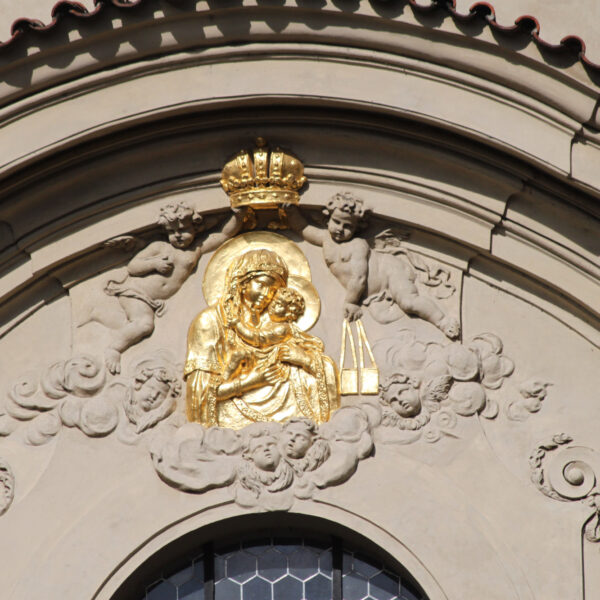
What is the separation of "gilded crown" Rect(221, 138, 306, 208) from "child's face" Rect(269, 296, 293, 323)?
0.50 metres

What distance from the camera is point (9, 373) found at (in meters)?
9.23

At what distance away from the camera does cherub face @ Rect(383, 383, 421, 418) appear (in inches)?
352

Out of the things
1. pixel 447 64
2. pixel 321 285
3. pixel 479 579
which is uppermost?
pixel 447 64

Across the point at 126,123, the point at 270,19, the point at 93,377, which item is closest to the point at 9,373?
the point at 93,377

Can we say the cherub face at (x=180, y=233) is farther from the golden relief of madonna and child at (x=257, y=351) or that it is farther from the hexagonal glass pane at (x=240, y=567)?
the hexagonal glass pane at (x=240, y=567)

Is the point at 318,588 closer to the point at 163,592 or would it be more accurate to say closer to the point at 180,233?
the point at 163,592

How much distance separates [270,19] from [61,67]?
1.07m

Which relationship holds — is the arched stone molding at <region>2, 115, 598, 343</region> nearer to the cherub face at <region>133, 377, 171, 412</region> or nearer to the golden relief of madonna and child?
the golden relief of madonna and child

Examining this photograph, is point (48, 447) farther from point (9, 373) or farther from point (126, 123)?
point (126, 123)

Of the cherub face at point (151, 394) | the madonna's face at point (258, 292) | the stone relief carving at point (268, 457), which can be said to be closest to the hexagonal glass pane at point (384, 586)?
the stone relief carving at point (268, 457)

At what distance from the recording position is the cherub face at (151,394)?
9.03 meters

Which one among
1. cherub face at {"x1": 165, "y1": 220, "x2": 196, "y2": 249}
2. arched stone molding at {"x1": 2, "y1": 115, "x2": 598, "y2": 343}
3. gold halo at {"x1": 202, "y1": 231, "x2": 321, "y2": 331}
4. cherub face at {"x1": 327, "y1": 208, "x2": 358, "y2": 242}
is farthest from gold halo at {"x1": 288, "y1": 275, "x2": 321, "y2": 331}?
cherub face at {"x1": 165, "y1": 220, "x2": 196, "y2": 249}

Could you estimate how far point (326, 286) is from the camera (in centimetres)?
934

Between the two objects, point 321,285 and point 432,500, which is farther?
point 321,285
